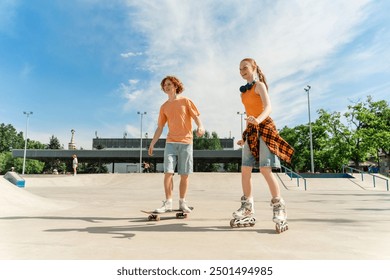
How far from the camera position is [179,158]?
3895mm

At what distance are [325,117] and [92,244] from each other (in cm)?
4083

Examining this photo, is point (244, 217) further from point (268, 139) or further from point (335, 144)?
point (335, 144)

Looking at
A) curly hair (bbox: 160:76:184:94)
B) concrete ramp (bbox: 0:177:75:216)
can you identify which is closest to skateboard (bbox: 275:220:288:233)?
curly hair (bbox: 160:76:184:94)

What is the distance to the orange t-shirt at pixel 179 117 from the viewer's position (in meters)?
3.95

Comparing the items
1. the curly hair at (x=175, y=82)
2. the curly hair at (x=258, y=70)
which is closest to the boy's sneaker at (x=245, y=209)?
the curly hair at (x=258, y=70)

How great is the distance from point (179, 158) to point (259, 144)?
1283 mm

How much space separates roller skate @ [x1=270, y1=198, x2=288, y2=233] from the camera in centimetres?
262

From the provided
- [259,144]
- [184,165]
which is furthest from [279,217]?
[184,165]

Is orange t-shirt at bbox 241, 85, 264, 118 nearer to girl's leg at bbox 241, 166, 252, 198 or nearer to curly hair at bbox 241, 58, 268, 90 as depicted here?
curly hair at bbox 241, 58, 268, 90

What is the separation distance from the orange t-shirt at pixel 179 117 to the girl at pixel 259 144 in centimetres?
93

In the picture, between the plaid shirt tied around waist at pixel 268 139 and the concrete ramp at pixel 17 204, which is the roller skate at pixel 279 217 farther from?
the concrete ramp at pixel 17 204
